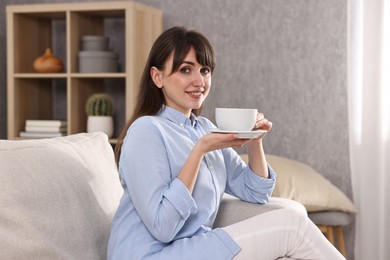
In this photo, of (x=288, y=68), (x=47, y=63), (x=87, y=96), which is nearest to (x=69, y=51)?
(x=47, y=63)

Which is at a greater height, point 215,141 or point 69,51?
point 69,51

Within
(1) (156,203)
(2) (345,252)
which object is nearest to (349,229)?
(2) (345,252)

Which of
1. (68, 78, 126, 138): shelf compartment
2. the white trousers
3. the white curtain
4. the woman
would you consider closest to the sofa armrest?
the woman

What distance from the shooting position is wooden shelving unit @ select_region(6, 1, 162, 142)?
3.57 meters

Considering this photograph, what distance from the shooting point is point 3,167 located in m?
1.63

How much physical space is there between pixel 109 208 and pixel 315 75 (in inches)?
79.1

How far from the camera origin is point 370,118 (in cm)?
349

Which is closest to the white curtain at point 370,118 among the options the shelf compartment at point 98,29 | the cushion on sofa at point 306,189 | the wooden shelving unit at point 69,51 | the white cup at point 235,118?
the cushion on sofa at point 306,189

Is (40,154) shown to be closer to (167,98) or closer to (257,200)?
(167,98)

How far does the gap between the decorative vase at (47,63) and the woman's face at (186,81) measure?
1.94m

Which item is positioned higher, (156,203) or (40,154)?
(40,154)

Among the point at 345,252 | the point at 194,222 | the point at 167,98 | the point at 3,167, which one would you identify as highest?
the point at 167,98

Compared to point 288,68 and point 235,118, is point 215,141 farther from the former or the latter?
point 288,68

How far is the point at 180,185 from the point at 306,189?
62.6 inches
